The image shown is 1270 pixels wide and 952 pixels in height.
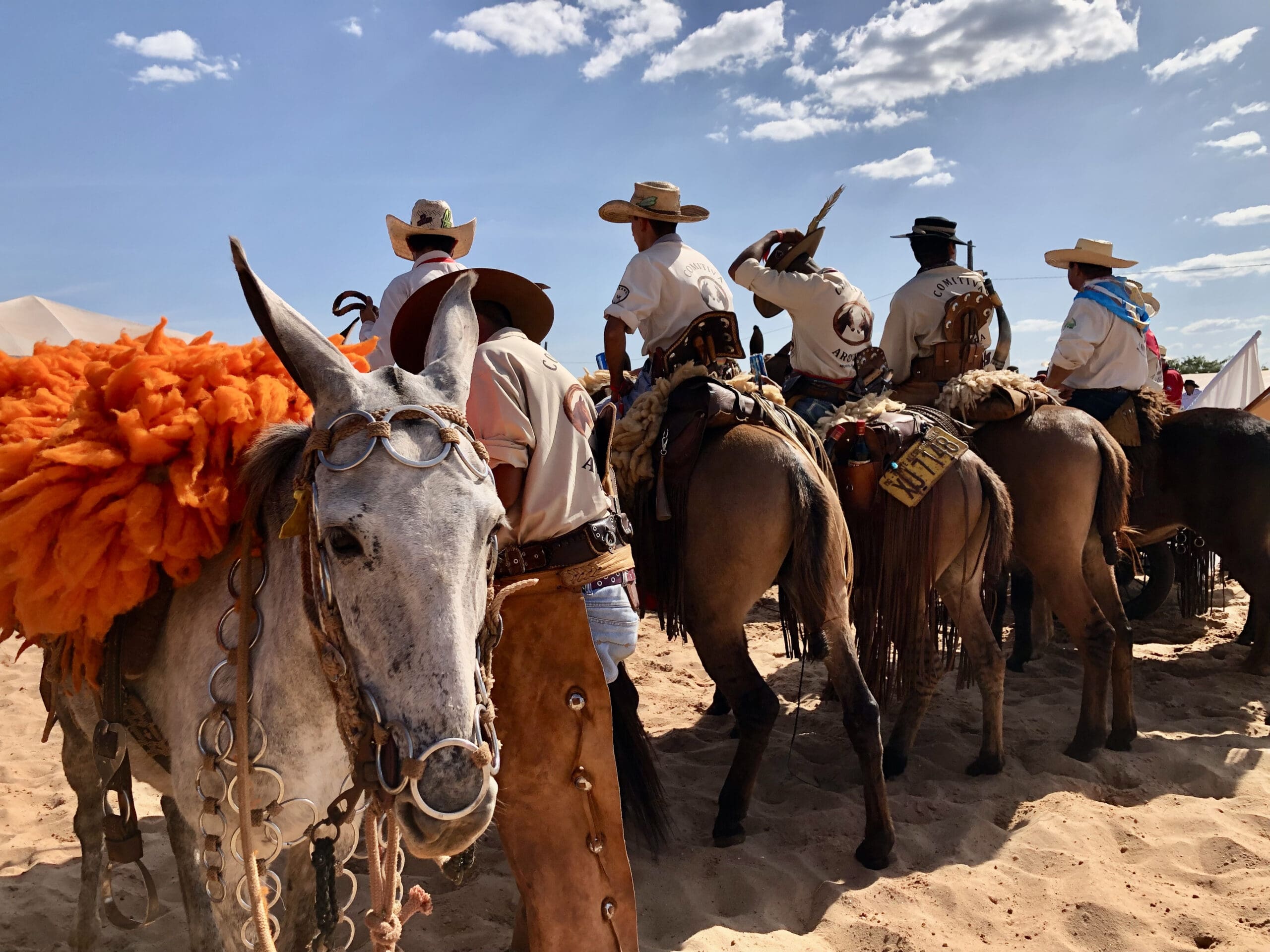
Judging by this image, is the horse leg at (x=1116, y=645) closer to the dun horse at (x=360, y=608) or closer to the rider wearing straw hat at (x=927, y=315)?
the rider wearing straw hat at (x=927, y=315)

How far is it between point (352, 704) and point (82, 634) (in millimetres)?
1023

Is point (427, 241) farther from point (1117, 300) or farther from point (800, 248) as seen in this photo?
point (1117, 300)

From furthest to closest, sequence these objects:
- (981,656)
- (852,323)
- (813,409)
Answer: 1. (813,409)
2. (852,323)
3. (981,656)

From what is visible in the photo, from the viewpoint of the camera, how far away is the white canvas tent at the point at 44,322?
926 centimetres

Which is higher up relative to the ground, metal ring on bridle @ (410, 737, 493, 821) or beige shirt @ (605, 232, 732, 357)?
beige shirt @ (605, 232, 732, 357)

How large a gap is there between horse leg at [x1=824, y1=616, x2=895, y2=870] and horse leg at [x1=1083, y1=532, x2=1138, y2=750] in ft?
6.66

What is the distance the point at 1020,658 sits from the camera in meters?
6.76

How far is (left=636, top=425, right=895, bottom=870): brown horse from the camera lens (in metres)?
3.94

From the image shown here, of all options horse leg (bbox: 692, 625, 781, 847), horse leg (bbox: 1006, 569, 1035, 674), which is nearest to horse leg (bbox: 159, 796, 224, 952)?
horse leg (bbox: 692, 625, 781, 847)

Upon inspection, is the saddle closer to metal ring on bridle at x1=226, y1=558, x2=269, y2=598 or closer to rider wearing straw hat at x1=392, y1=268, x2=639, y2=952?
rider wearing straw hat at x1=392, y1=268, x2=639, y2=952

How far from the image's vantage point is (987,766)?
4.79 m

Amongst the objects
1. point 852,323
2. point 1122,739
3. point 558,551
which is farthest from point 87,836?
point 1122,739

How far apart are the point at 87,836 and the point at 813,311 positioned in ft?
14.2

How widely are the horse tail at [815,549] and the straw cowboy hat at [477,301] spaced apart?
5.43 ft
